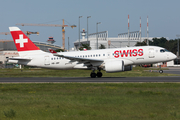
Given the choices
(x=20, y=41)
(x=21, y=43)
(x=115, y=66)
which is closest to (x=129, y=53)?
(x=115, y=66)

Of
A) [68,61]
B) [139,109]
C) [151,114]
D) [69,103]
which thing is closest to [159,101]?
[139,109]

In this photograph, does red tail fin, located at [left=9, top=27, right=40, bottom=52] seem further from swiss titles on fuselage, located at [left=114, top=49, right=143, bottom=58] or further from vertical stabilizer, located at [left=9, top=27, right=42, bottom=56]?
swiss titles on fuselage, located at [left=114, top=49, right=143, bottom=58]

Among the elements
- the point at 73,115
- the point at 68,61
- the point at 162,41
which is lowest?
the point at 73,115

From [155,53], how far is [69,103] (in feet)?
73.8

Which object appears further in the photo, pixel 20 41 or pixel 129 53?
pixel 20 41

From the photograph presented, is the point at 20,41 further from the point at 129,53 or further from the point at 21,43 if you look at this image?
the point at 129,53

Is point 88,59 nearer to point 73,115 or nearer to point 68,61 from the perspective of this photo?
point 68,61

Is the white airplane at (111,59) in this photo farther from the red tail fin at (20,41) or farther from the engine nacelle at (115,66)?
the red tail fin at (20,41)

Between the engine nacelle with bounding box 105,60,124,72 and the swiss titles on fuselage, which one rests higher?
the swiss titles on fuselage

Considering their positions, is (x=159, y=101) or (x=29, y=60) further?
(x=29, y=60)

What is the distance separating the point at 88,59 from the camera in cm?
3212

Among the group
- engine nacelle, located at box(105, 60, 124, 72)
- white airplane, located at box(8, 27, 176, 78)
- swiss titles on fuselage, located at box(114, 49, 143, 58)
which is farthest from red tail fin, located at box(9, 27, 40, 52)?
swiss titles on fuselage, located at box(114, 49, 143, 58)

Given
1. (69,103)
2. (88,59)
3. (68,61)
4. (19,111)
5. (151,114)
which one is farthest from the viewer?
(68,61)

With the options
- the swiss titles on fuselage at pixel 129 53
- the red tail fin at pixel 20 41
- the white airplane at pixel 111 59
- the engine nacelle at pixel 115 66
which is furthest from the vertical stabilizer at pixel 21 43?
the swiss titles on fuselage at pixel 129 53
